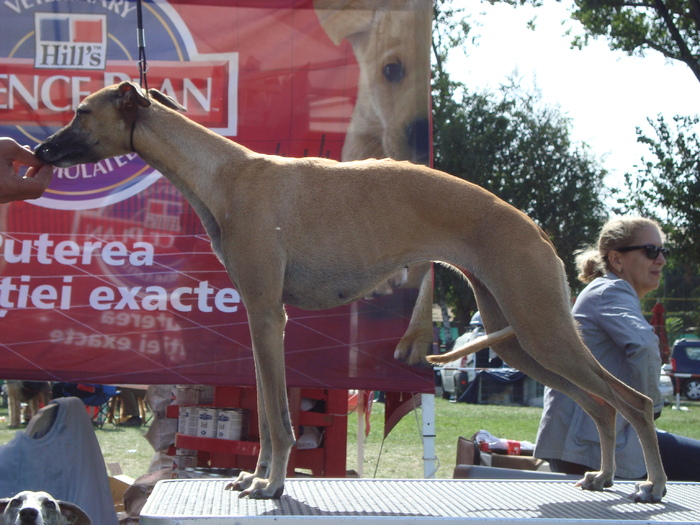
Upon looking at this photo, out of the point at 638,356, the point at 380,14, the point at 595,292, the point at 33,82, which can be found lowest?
the point at 638,356

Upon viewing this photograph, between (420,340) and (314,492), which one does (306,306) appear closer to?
(314,492)

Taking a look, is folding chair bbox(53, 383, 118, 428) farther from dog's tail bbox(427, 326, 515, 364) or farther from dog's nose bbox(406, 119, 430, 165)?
dog's tail bbox(427, 326, 515, 364)

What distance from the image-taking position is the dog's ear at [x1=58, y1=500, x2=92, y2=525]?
3531mm

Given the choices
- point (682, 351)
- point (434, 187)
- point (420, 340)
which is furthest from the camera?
point (682, 351)

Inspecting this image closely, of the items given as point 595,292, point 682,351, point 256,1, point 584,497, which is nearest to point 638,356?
point 595,292

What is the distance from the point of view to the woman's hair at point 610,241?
398 centimetres

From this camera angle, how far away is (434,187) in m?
2.80

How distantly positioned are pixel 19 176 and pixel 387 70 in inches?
105

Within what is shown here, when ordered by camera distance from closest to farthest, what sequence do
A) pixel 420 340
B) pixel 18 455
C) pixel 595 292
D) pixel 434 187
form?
pixel 434 187
pixel 595 292
pixel 18 455
pixel 420 340

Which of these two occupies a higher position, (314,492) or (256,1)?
(256,1)

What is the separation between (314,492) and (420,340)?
1913 millimetres

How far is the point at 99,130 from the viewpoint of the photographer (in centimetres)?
280

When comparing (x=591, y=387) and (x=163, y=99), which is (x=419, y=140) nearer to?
(x=163, y=99)

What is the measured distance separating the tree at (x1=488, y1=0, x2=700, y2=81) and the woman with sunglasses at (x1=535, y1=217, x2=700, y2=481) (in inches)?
566
